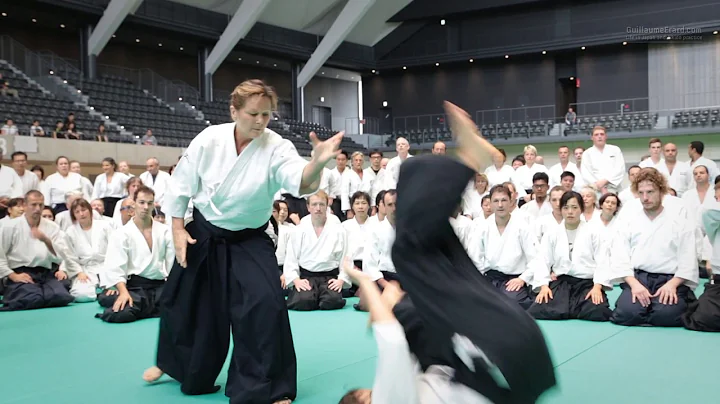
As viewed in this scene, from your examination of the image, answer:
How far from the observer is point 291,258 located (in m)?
7.66

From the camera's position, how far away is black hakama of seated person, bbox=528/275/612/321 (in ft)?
20.2

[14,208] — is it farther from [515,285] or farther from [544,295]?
[544,295]

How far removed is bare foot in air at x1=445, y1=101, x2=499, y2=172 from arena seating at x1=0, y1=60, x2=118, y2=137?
14.6 metres

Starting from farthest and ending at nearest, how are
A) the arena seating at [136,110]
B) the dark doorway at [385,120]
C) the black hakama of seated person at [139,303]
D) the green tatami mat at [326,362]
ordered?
the dark doorway at [385,120] < the arena seating at [136,110] < the black hakama of seated person at [139,303] < the green tatami mat at [326,362]

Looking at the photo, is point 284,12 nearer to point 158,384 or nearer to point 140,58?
point 140,58

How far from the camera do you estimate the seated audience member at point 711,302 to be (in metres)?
5.40

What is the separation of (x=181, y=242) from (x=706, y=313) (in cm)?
431

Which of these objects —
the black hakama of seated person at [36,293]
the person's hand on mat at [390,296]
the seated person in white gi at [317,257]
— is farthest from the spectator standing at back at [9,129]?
the person's hand on mat at [390,296]

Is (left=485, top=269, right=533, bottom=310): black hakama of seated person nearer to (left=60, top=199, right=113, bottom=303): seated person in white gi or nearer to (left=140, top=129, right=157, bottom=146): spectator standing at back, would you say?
(left=60, top=199, right=113, bottom=303): seated person in white gi

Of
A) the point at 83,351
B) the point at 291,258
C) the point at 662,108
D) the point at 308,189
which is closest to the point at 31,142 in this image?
the point at 291,258

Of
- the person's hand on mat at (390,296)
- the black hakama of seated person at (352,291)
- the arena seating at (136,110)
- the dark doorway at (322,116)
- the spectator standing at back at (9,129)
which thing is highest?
the dark doorway at (322,116)

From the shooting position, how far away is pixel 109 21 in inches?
757

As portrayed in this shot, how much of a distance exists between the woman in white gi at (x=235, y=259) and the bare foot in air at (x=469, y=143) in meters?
0.92

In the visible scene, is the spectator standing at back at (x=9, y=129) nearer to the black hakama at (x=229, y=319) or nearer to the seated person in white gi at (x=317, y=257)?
the seated person in white gi at (x=317, y=257)
